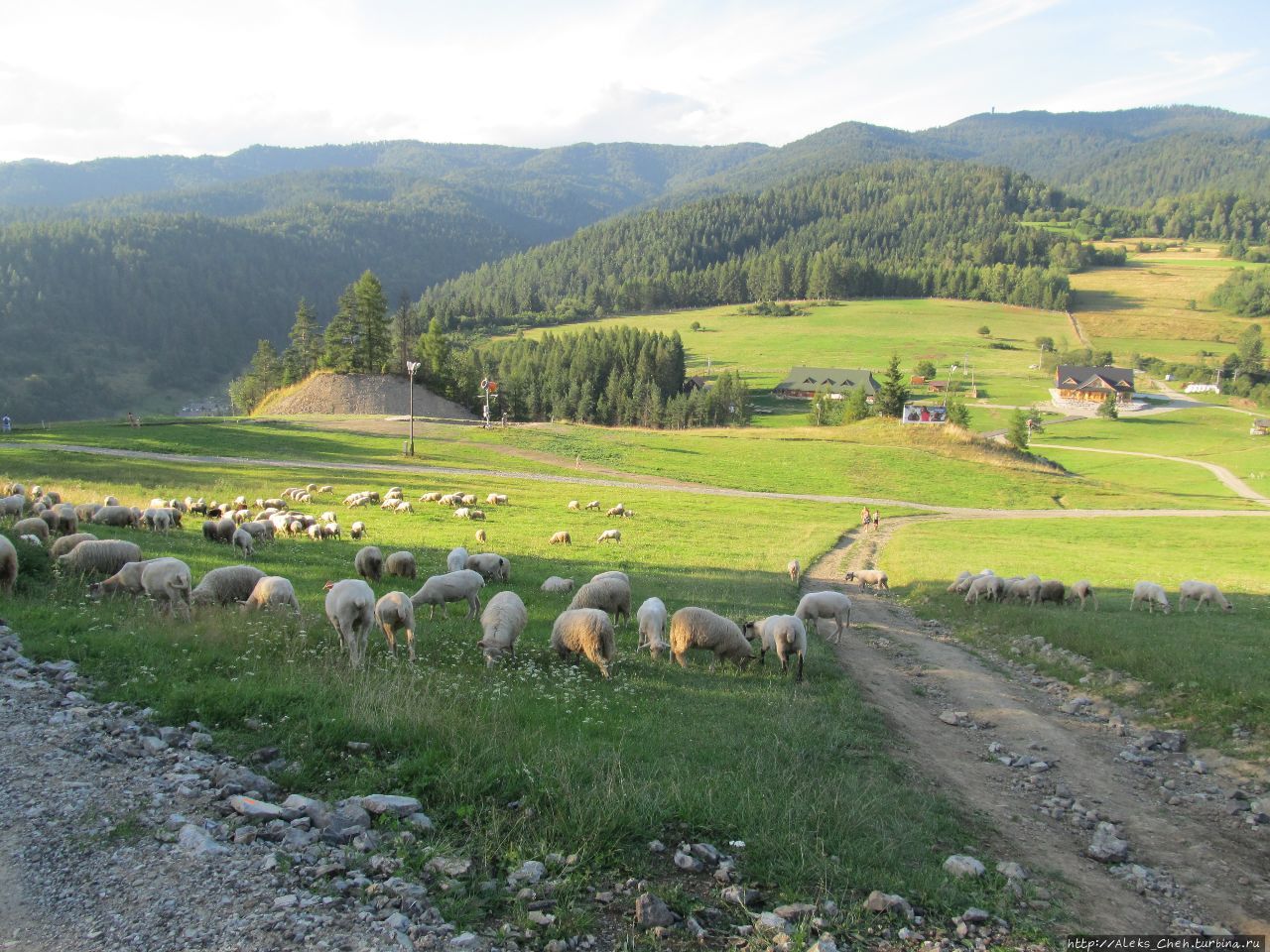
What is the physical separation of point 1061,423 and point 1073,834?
13154cm

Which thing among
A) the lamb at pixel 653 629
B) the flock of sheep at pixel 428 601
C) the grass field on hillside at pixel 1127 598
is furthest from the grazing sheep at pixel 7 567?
the grass field on hillside at pixel 1127 598

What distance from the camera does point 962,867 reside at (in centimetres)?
745

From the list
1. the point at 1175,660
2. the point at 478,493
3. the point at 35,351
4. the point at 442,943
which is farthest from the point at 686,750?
the point at 35,351

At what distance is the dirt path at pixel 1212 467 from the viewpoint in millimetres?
70475

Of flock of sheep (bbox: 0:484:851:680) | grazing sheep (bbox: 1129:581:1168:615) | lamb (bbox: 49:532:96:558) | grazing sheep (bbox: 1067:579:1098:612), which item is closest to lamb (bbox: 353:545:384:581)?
flock of sheep (bbox: 0:484:851:680)

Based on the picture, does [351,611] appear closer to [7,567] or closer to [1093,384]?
[7,567]

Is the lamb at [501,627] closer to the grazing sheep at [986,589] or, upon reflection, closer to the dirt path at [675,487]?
the grazing sheep at [986,589]

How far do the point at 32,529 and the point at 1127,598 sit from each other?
34594 mm

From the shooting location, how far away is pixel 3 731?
777 cm

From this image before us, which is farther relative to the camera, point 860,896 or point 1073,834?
point 1073,834

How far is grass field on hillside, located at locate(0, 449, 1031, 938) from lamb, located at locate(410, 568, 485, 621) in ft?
2.09

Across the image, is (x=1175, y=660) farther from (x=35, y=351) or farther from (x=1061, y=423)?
(x=35, y=351)

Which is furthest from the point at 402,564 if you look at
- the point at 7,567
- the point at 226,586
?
the point at 7,567

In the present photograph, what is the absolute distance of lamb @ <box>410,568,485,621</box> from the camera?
16.5 m
